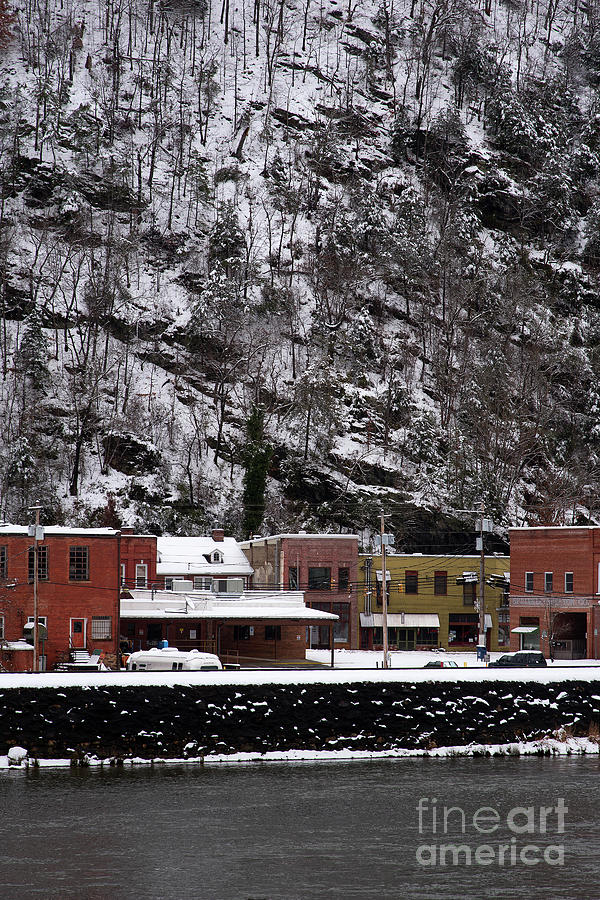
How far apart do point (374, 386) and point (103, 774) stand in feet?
266

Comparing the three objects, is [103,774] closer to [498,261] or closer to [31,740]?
[31,740]

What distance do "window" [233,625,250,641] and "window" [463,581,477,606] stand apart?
867 inches

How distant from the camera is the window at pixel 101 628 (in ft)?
188

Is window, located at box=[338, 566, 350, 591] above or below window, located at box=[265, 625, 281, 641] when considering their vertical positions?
above

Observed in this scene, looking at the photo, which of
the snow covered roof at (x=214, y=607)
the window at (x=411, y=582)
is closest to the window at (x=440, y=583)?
the window at (x=411, y=582)

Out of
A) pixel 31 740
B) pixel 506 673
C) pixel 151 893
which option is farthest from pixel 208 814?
pixel 506 673

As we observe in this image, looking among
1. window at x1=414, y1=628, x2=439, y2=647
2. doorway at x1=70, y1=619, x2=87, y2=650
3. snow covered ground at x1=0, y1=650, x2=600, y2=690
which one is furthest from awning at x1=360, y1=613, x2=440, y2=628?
snow covered ground at x1=0, y1=650, x2=600, y2=690

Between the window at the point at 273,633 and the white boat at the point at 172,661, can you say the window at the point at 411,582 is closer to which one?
the window at the point at 273,633

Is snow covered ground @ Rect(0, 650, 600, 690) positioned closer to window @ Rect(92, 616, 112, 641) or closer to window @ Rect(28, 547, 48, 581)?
window @ Rect(92, 616, 112, 641)

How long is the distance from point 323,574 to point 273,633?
413 inches

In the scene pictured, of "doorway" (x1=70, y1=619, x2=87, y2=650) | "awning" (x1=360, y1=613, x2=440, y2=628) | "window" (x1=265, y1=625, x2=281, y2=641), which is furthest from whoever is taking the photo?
"awning" (x1=360, y1=613, x2=440, y2=628)

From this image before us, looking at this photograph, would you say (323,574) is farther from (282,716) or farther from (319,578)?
(282,716)

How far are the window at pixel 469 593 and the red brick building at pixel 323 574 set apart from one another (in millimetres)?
10563

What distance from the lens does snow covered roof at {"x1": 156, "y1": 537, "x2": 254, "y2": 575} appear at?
77.3m
